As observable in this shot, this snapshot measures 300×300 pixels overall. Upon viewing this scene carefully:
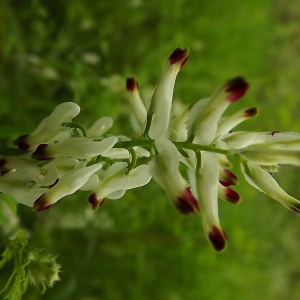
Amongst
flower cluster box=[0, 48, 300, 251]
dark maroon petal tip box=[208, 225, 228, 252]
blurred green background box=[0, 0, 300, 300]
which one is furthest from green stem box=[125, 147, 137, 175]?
blurred green background box=[0, 0, 300, 300]

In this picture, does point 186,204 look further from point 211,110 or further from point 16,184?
point 16,184

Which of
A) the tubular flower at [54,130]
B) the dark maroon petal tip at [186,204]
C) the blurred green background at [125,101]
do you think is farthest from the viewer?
the blurred green background at [125,101]

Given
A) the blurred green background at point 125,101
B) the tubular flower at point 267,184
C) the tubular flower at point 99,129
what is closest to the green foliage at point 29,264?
the tubular flower at point 99,129

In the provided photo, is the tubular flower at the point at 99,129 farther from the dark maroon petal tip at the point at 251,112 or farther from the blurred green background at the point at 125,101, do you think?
the blurred green background at the point at 125,101

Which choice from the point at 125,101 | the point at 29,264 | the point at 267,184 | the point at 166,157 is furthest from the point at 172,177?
the point at 125,101

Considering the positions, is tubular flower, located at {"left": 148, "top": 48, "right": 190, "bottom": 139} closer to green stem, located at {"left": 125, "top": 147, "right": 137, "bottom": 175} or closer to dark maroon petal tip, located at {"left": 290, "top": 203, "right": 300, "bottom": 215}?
green stem, located at {"left": 125, "top": 147, "right": 137, "bottom": 175}

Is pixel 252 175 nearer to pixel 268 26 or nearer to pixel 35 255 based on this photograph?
pixel 35 255

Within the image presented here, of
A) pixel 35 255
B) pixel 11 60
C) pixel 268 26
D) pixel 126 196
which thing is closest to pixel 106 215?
pixel 126 196
